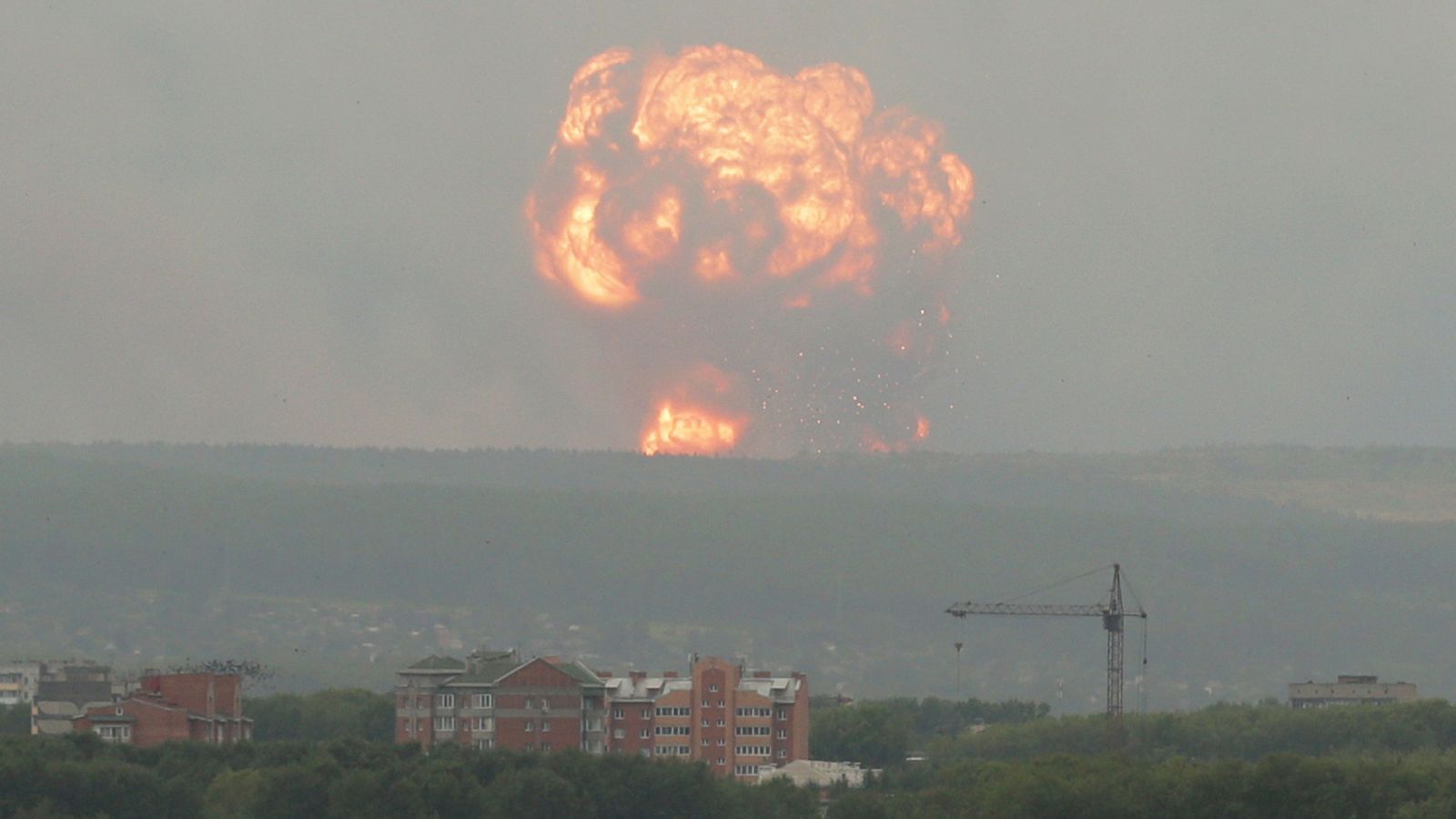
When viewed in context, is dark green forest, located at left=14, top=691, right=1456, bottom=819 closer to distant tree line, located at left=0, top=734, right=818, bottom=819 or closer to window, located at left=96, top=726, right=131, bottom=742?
distant tree line, located at left=0, top=734, right=818, bottom=819

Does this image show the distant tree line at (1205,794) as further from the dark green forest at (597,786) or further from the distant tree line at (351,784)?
the distant tree line at (351,784)

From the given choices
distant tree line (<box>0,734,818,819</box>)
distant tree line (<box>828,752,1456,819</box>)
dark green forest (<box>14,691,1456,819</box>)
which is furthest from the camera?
distant tree line (<box>0,734,818,819</box>)

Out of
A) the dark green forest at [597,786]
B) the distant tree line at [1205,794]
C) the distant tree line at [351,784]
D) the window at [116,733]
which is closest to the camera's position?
the distant tree line at [1205,794]

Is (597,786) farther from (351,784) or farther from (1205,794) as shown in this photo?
(1205,794)

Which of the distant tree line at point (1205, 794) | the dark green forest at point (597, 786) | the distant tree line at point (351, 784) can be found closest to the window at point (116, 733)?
the dark green forest at point (597, 786)

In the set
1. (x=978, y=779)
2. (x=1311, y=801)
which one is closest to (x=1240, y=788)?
(x=1311, y=801)

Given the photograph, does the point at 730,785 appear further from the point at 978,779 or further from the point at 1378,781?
the point at 1378,781

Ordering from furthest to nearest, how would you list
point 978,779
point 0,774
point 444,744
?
1. point 444,744
2. point 978,779
3. point 0,774

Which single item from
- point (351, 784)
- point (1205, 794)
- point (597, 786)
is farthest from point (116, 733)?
point (1205, 794)


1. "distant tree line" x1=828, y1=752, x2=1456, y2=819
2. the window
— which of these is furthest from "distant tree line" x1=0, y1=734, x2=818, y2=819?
the window

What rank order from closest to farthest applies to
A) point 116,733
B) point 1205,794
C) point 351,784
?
point 1205,794 < point 351,784 < point 116,733

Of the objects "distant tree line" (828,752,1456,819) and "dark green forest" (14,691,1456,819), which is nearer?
"distant tree line" (828,752,1456,819)
